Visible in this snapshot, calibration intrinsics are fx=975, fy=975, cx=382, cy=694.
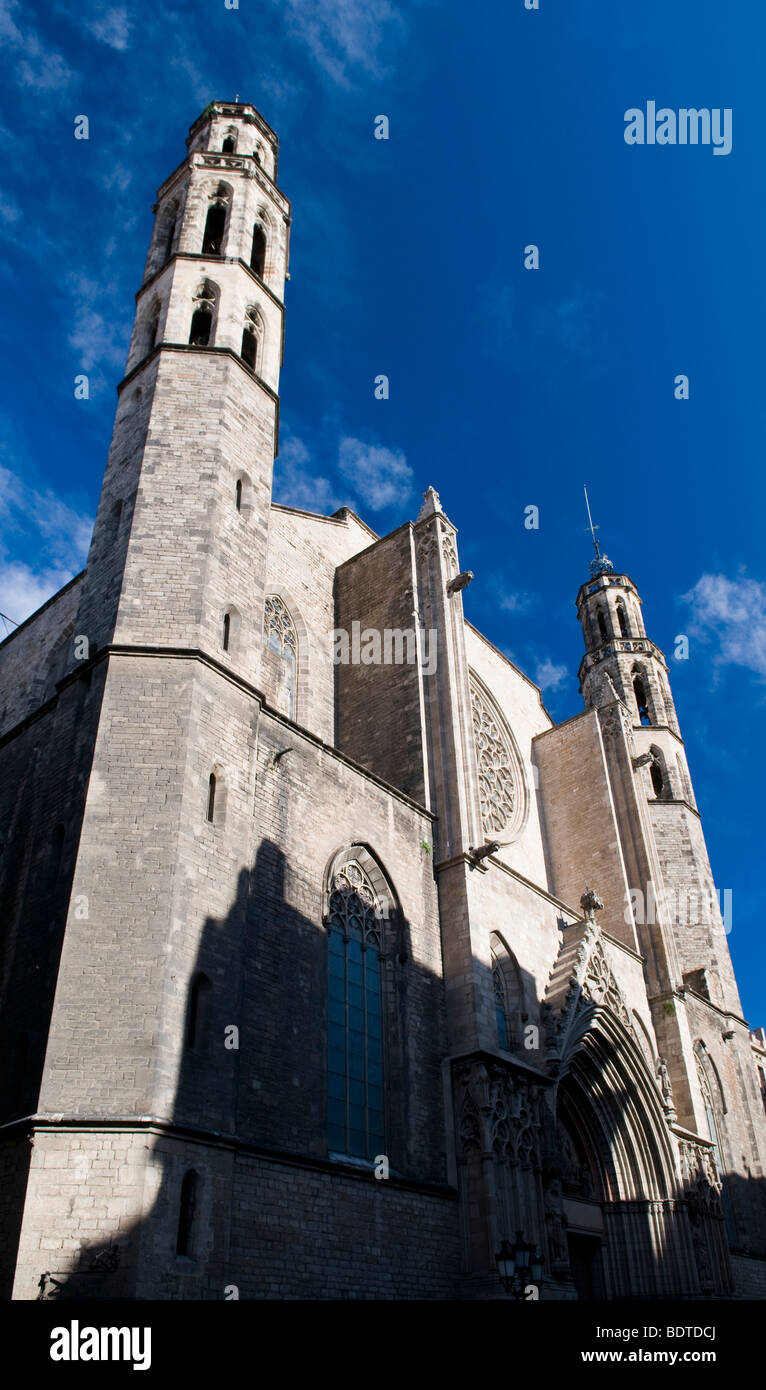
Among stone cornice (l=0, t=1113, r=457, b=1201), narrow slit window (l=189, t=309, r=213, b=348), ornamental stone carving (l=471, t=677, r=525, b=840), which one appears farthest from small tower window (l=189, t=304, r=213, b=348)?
stone cornice (l=0, t=1113, r=457, b=1201)

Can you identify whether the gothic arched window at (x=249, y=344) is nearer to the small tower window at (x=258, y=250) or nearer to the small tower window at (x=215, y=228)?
the small tower window at (x=258, y=250)

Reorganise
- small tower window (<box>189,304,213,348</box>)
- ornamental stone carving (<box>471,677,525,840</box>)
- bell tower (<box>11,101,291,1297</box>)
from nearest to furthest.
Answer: bell tower (<box>11,101,291,1297</box>), small tower window (<box>189,304,213,348</box>), ornamental stone carving (<box>471,677,525,840</box>)

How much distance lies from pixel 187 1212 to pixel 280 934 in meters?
3.28

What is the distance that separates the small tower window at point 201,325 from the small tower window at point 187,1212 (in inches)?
502

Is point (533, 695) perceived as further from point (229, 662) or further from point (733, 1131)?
point (229, 662)

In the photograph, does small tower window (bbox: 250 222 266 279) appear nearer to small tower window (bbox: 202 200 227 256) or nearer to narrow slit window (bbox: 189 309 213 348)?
small tower window (bbox: 202 200 227 256)

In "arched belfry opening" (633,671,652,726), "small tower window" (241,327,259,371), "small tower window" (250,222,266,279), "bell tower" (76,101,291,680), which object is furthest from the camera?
"arched belfry opening" (633,671,652,726)

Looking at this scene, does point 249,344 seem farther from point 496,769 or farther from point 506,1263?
point 506,1263

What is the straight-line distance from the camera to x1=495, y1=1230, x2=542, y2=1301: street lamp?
11211mm

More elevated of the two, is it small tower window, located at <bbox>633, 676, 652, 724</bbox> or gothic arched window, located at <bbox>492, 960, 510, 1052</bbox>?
small tower window, located at <bbox>633, 676, 652, 724</bbox>

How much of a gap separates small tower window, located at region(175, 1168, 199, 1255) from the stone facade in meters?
0.03

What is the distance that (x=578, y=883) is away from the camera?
73.6 feet
